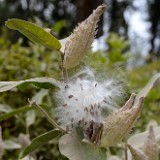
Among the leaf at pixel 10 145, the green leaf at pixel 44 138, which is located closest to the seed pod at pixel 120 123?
the green leaf at pixel 44 138

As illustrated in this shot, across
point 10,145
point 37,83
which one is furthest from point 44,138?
point 10,145

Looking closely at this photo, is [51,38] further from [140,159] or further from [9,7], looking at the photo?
[9,7]

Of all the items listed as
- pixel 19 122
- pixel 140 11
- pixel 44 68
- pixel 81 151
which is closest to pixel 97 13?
pixel 81 151

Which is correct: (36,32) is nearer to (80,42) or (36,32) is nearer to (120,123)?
(80,42)

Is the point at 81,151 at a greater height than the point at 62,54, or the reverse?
the point at 62,54

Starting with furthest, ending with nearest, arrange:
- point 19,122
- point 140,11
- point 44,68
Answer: point 140,11 → point 44,68 → point 19,122

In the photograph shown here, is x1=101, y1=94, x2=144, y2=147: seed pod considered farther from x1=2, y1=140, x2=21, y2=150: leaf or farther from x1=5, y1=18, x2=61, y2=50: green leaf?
x1=2, y1=140, x2=21, y2=150: leaf

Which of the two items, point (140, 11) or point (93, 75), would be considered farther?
point (140, 11)
